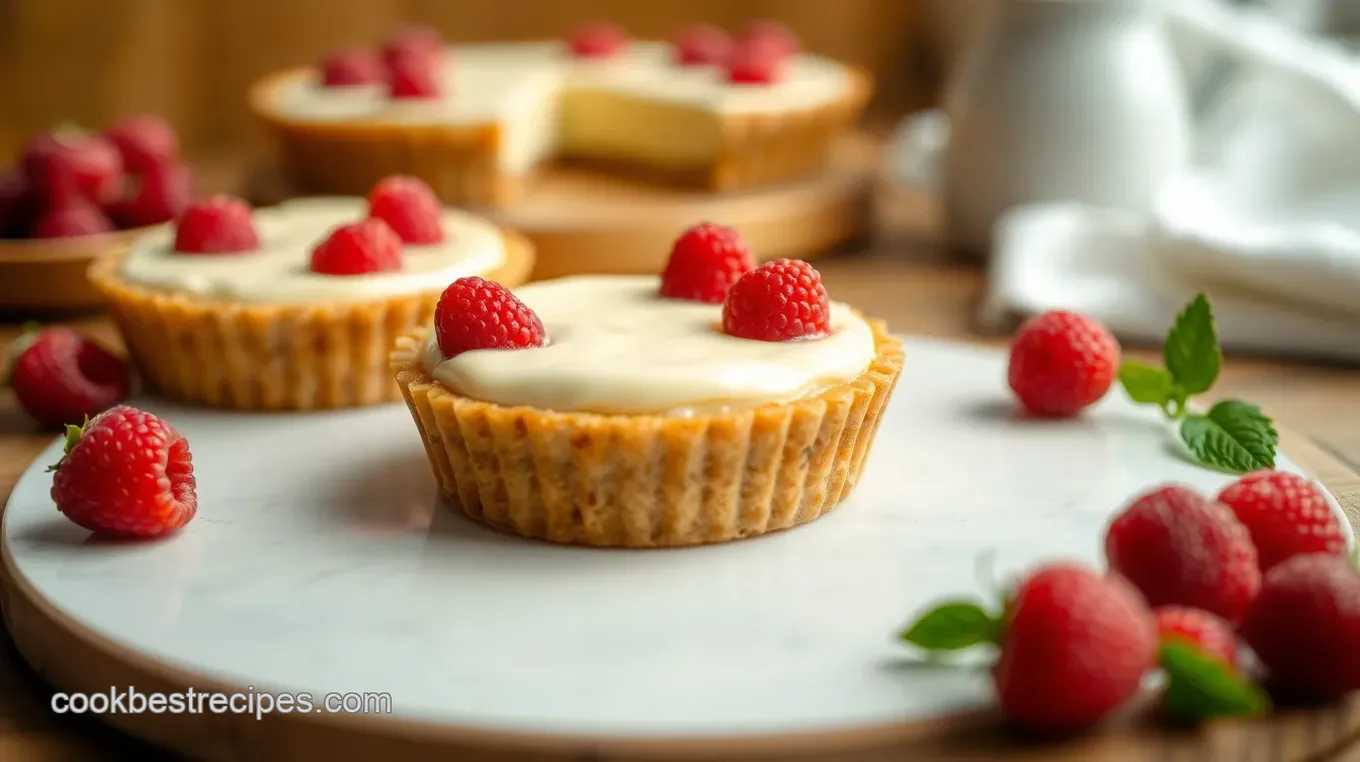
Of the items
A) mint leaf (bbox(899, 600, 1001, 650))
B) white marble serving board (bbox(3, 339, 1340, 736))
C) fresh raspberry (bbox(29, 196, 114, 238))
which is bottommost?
fresh raspberry (bbox(29, 196, 114, 238))

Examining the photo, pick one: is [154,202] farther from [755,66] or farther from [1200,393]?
[1200,393]

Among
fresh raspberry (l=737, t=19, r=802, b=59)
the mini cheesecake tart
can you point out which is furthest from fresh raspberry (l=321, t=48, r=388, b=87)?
fresh raspberry (l=737, t=19, r=802, b=59)

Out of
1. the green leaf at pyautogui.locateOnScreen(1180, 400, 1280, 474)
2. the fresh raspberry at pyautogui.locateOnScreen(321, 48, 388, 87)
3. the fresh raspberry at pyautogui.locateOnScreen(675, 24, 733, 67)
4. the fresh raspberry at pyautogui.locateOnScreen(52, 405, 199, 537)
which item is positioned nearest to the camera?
the fresh raspberry at pyautogui.locateOnScreen(52, 405, 199, 537)

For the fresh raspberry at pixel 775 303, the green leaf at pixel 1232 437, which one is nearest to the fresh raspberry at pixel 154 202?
the fresh raspberry at pixel 775 303

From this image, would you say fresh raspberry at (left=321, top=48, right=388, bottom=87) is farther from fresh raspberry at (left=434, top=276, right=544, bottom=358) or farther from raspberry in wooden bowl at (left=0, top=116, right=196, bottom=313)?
fresh raspberry at (left=434, top=276, right=544, bottom=358)

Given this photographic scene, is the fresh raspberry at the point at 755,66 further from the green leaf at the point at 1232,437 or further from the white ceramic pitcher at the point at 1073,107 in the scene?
the green leaf at the point at 1232,437

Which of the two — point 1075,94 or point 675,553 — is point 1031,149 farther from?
point 675,553

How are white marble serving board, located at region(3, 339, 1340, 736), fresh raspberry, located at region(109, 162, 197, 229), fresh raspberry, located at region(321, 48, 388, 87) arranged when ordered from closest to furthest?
white marble serving board, located at region(3, 339, 1340, 736)
fresh raspberry, located at region(109, 162, 197, 229)
fresh raspberry, located at region(321, 48, 388, 87)
